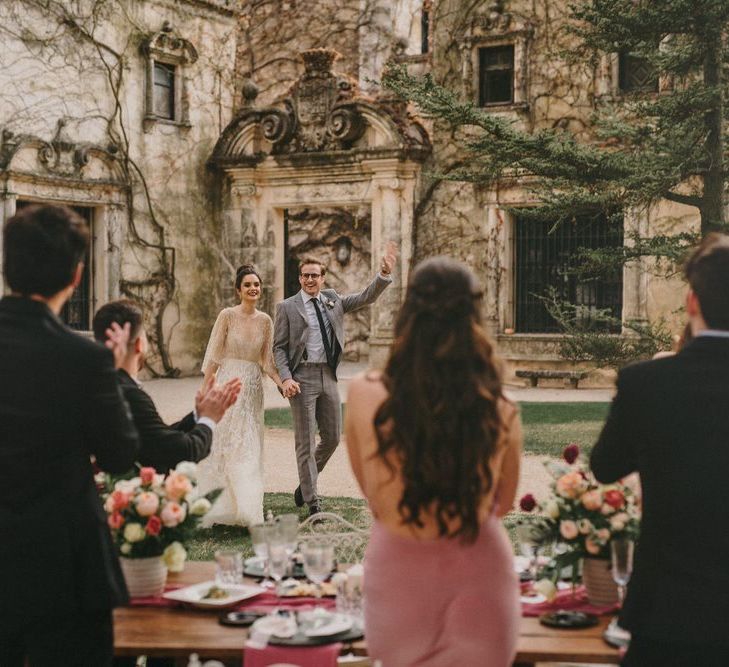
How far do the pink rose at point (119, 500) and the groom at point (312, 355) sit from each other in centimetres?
468

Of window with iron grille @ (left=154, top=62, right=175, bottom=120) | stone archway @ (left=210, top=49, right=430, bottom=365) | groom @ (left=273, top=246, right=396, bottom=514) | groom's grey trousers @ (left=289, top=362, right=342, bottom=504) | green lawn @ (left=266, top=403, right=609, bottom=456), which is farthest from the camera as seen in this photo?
window with iron grille @ (left=154, top=62, right=175, bottom=120)

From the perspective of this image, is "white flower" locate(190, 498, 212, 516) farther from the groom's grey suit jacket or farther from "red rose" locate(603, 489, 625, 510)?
the groom's grey suit jacket

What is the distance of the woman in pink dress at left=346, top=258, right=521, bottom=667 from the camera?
9.07 feet

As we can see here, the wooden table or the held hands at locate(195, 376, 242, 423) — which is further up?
the held hands at locate(195, 376, 242, 423)

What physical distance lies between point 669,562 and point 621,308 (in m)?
14.9

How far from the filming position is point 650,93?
1611 cm

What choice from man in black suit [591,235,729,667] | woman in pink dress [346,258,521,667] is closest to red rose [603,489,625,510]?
man in black suit [591,235,729,667]

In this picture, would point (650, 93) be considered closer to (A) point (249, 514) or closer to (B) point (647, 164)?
(B) point (647, 164)

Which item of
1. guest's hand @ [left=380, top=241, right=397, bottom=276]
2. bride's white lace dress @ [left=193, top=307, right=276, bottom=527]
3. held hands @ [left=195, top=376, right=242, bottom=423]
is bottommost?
bride's white lace dress @ [left=193, top=307, right=276, bottom=527]

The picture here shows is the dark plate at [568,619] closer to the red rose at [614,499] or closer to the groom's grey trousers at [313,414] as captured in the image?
the red rose at [614,499]

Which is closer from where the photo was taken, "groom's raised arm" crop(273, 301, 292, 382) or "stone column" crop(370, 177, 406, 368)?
"groom's raised arm" crop(273, 301, 292, 382)

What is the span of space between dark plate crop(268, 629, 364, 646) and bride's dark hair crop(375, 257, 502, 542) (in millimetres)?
647

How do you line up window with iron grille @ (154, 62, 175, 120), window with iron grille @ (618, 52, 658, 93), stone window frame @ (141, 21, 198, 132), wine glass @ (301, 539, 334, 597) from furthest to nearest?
1. window with iron grille @ (154, 62, 175, 120)
2. stone window frame @ (141, 21, 198, 132)
3. window with iron grille @ (618, 52, 658, 93)
4. wine glass @ (301, 539, 334, 597)

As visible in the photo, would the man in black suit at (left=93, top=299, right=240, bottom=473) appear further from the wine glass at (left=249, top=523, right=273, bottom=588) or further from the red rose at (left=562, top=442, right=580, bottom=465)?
the red rose at (left=562, top=442, right=580, bottom=465)
